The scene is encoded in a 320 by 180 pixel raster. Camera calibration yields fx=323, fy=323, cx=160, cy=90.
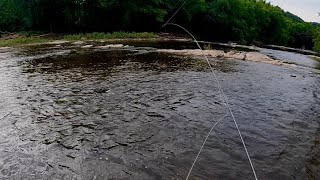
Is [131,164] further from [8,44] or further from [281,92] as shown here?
[8,44]

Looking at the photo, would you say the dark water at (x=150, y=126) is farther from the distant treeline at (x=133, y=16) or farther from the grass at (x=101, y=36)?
the distant treeline at (x=133, y=16)

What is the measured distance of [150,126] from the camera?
10.3m

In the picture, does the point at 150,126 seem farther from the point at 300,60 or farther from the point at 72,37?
the point at 72,37

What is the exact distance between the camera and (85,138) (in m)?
9.23

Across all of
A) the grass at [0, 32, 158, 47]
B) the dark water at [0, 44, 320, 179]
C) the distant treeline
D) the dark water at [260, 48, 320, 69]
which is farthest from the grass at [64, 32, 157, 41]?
the dark water at [0, 44, 320, 179]

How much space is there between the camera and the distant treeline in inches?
2327

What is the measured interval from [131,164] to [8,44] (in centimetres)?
3832

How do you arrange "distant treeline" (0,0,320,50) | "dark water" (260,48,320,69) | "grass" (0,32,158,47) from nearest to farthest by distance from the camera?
1. "dark water" (260,48,320,69)
2. "grass" (0,32,158,47)
3. "distant treeline" (0,0,320,50)

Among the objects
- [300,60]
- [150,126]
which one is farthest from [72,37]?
[150,126]

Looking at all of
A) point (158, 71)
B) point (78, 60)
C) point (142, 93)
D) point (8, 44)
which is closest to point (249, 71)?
point (158, 71)

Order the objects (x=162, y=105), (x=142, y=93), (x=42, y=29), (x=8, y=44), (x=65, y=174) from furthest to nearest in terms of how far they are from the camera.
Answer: (x=42, y=29)
(x=8, y=44)
(x=142, y=93)
(x=162, y=105)
(x=65, y=174)

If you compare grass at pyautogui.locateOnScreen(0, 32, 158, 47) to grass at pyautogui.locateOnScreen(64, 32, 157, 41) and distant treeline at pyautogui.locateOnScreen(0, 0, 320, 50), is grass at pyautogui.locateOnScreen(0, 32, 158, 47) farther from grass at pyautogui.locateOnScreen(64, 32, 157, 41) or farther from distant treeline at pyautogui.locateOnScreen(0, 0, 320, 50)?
distant treeline at pyautogui.locateOnScreen(0, 0, 320, 50)

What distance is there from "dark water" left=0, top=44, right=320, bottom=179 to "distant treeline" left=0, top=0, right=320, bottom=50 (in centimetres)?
4185

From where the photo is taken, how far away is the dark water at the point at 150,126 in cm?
754
